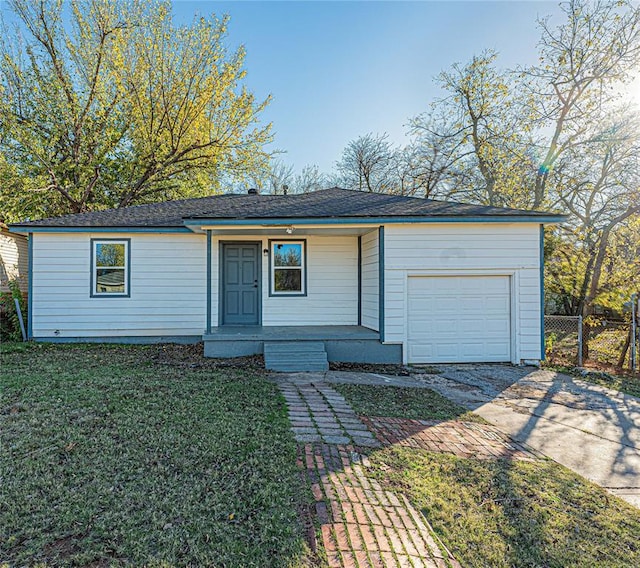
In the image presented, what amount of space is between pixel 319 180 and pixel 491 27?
54.6 feet

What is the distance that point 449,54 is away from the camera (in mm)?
16031

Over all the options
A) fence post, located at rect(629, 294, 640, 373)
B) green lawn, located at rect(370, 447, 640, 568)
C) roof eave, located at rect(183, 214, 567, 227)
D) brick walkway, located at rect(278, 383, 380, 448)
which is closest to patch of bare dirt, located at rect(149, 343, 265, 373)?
brick walkway, located at rect(278, 383, 380, 448)

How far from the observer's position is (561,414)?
5094 mm

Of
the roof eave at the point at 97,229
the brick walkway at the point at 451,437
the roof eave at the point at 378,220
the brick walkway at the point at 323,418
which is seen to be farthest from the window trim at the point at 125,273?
the brick walkway at the point at 451,437

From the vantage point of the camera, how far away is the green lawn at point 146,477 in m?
2.10

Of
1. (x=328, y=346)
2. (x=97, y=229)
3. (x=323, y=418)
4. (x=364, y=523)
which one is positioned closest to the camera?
(x=364, y=523)

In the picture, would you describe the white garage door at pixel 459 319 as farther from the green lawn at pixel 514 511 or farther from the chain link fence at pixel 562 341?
the green lawn at pixel 514 511

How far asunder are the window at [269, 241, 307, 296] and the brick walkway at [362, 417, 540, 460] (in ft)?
18.7

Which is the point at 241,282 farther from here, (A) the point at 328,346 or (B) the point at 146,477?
(B) the point at 146,477

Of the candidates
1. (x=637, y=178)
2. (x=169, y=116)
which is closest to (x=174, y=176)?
(x=169, y=116)

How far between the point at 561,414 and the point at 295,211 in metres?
5.98

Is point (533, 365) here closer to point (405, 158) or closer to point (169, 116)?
point (405, 158)

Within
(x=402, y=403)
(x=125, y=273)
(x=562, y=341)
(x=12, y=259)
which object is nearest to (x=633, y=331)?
(x=562, y=341)

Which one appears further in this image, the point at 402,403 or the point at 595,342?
the point at 595,342
